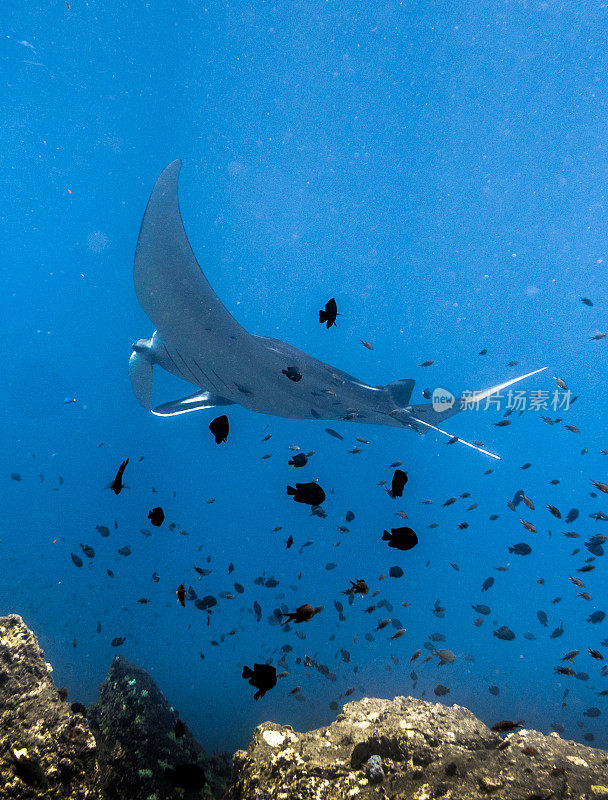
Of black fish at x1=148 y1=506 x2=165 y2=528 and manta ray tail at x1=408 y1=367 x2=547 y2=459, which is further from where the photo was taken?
manta ray tail at x1=408 y1=367 x2=547 y2=459

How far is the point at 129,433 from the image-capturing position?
3431cm

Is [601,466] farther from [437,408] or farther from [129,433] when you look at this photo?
[129,433]

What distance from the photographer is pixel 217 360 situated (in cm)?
612

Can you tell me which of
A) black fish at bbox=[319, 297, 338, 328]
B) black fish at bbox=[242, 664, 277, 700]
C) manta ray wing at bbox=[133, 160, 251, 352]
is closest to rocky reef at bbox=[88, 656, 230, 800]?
black fish at bbox=[242, 664, 277, 700]

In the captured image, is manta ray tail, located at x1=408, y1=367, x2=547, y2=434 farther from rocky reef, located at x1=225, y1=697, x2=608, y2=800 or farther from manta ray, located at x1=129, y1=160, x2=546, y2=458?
rocky reef, located at x1=225, y1=697, x2=608, y2=800

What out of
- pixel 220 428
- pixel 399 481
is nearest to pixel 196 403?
pixel 220 428

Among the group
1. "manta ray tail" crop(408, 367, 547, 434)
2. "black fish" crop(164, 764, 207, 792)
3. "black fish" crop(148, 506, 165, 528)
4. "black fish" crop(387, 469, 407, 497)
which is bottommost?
"black fish" crop(164, 764, 207, 792)

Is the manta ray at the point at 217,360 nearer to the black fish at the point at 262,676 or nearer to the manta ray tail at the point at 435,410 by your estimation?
the manta ray tail at the point at 435,410

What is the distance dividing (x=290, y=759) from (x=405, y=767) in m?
0.98

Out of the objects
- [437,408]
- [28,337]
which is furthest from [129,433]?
[437,408]

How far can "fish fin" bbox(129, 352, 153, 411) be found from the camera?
Answer: 7.47 metres

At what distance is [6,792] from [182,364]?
5321 millimetres

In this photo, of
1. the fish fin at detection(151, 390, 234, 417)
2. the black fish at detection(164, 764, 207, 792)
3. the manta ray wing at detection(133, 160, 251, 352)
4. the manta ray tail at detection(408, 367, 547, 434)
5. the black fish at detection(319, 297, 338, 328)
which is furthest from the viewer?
the fish fin at detection(151, 390, 234, 417)

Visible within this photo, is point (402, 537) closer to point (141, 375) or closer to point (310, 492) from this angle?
point (310, 492)
